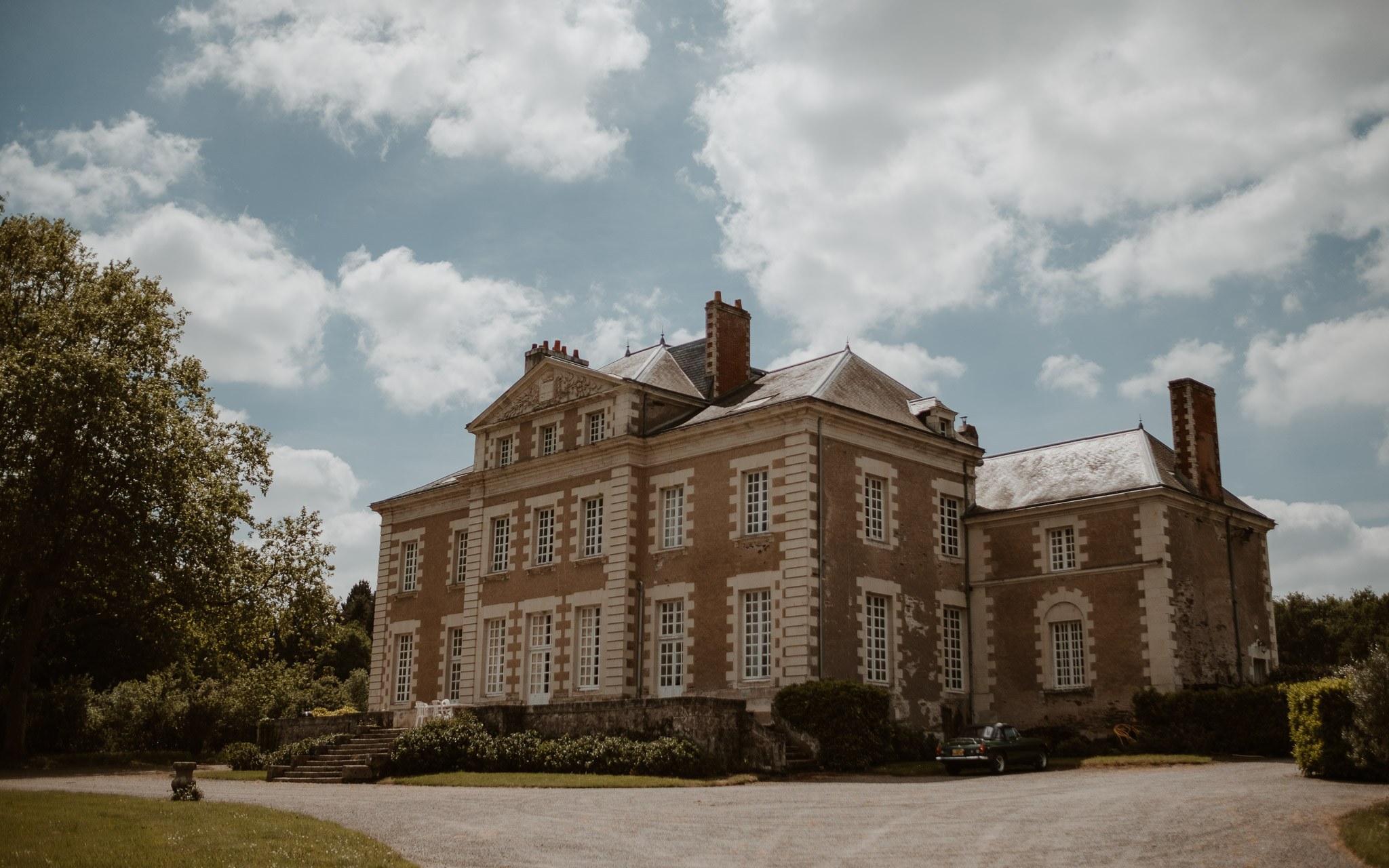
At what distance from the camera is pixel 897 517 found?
27625mm

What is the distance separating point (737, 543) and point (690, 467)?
2.70 m

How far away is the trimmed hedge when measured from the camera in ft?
71.6

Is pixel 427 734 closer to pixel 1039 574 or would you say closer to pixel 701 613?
pixel 701 613

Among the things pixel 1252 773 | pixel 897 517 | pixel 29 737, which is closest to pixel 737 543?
pixel 897 517

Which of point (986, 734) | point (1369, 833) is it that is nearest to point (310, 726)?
point (986, 734)

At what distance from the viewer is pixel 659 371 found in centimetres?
3144

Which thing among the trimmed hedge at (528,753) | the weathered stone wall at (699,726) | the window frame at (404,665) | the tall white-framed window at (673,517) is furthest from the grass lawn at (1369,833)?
the window frame at (404,665)

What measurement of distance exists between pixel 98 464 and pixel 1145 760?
2480 cm

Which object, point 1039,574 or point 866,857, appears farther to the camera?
point 1039,574

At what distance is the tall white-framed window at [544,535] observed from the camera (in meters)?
31.2

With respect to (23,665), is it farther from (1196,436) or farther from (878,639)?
(1196,436)

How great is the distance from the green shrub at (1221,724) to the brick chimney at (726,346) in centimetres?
1327

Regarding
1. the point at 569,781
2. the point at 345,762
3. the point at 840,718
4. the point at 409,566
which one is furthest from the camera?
the point at 409,566

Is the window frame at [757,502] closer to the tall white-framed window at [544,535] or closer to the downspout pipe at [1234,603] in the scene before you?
the tall white-framed window at [544,535]
